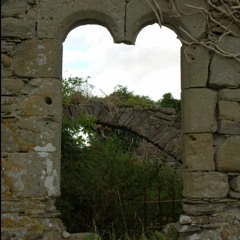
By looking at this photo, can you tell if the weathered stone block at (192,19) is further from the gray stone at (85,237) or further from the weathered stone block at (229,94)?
the gray stone at (85,237)

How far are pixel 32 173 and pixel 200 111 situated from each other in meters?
1.77

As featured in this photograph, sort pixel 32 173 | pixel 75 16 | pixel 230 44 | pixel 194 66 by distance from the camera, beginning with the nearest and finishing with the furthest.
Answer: pixel 32 173 < pixel 75 16 < pixel 194 66 < pixel 230 44

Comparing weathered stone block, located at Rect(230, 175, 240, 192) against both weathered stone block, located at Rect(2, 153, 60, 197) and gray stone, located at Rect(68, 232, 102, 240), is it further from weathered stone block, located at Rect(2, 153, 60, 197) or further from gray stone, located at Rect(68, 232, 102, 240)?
weathered stone block, located at Rect(2, 153, 60, 197)

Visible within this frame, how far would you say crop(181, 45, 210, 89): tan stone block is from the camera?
4.27m

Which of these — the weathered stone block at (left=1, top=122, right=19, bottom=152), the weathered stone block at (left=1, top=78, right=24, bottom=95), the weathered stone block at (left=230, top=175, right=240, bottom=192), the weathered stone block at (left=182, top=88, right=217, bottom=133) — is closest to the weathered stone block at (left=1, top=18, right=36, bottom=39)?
the weathered stone block at (left=1, top=78, right=24, bottom=95)

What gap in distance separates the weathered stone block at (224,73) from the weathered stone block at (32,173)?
5.84 ft

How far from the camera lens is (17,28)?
4105mm

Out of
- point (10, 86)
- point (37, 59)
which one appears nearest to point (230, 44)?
point (37, 59)

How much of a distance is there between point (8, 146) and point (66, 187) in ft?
6.51

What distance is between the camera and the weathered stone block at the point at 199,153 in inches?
165

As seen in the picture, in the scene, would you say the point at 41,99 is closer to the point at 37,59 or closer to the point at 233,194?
the point at 37,59

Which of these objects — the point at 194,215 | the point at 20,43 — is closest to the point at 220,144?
the point at 194,215

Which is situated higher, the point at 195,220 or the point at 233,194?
the point at 233,194

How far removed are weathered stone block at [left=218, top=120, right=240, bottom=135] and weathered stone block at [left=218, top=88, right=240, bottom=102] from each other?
0.24 meters
